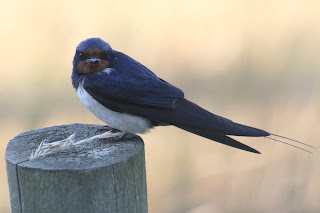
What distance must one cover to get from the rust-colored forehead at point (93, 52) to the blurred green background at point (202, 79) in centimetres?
95

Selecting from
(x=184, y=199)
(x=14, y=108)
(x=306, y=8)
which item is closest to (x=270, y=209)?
(x=184, y=199)

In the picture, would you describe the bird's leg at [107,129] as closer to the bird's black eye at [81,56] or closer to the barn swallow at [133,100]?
the barn swallow at [133,100]

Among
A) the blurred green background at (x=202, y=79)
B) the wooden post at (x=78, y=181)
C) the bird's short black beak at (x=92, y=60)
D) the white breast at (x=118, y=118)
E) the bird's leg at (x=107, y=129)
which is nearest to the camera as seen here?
the wooden post at (x=78, y=181)

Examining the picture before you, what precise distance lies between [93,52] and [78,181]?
97 cm

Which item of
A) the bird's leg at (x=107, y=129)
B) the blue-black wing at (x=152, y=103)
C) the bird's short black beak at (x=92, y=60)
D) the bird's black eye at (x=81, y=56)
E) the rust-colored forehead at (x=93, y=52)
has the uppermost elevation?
the rust-colored forehead at (x=93, y=52)

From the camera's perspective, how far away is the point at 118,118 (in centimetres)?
254

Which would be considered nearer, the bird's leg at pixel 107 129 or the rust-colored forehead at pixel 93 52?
the bird's leg at pixel 107 129

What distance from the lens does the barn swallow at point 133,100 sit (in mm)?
2518

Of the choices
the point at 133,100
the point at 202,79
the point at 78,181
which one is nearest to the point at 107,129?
the point at 133,100

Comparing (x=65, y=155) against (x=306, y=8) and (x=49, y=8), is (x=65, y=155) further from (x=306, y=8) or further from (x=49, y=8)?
(x=306, y=8)

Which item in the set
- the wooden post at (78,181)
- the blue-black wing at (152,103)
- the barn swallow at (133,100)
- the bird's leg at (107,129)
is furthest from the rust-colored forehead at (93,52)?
the wooden post at (78,181)

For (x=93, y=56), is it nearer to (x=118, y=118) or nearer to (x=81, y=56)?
(x=81, y=56)

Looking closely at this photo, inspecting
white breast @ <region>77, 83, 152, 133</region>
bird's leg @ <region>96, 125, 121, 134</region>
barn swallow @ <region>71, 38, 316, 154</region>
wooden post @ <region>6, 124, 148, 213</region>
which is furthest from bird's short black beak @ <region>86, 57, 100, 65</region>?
wooden post @ <region>6, 124, 148, 213</region>

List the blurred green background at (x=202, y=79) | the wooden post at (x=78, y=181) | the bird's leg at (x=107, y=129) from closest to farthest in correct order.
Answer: the wooden post at (x=78, y=181) → the bird's leg at (x=107, y=129) → the blurred green background at (x=202, y=79)
